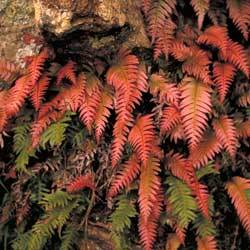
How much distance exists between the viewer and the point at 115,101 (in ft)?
14.3

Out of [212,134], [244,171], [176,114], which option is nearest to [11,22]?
[176,114]

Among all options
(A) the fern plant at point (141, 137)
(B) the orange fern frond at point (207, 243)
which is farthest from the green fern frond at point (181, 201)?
(B) the orange fern frond at point (207, 243)

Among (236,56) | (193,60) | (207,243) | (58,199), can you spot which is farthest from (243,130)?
(58,199)

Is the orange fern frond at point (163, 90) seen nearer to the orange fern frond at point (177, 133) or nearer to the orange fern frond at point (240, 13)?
the orange fern frond at point (177, 133)

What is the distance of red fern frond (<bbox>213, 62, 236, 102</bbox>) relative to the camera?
4312 millimetres

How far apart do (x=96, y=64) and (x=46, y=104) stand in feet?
1.86

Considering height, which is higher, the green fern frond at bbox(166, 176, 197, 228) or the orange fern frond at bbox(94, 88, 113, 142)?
the orange fern frond at bbox(94, 88, 113, 142)

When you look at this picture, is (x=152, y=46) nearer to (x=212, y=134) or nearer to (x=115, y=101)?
(x=115, y=101)

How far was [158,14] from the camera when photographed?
4.49 metres

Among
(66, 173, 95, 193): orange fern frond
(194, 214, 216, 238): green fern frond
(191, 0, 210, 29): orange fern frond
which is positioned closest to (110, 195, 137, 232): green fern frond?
(66, 173, 95, 193): orange fern frond

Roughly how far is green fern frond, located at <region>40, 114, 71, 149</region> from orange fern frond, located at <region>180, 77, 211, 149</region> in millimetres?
996

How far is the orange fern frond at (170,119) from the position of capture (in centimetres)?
425

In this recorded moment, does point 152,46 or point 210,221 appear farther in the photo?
point 152,46

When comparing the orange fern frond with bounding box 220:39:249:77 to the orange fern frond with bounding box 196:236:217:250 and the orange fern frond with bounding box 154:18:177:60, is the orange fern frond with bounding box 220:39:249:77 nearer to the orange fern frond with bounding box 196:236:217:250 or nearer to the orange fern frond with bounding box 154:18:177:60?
the orange fern frond with bounding box 154:18:177:60
